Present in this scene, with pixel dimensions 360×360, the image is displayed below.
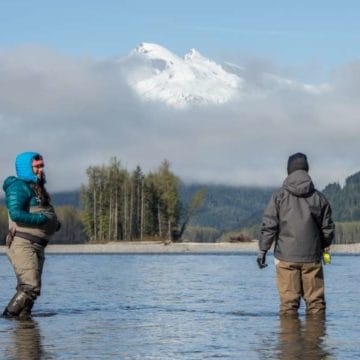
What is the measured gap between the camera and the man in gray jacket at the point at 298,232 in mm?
15352

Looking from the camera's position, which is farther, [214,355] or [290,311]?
[290,311]

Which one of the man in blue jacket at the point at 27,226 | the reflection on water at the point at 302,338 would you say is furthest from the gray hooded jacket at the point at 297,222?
the man in blue jacket at the point at 27,226

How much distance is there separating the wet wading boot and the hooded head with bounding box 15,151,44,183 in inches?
62.5

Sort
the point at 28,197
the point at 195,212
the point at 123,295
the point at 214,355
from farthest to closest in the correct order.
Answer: the point at 195,212, the point at 123,295, the point at 28,197, the point at 214,355

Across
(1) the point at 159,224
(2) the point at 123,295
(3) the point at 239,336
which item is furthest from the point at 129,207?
Answer: (3) the point at 239,336

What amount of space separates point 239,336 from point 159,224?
436 feet

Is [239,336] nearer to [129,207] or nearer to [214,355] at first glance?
[214,355]

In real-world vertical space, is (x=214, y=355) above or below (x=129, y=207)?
below

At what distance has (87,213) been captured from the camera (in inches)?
5930

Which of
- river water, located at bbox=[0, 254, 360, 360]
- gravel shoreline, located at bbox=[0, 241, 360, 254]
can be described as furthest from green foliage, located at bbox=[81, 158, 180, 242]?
river water, located at bbox=[0, 254, 360, 360]

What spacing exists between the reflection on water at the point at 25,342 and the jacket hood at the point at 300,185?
388 cm

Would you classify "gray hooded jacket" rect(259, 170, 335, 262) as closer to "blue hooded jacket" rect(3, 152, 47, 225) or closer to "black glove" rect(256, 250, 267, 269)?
"black glove" rect(256, 250, 267, 269)

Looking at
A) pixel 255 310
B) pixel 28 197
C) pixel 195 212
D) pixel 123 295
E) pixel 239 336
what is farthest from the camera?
pixel 195 212

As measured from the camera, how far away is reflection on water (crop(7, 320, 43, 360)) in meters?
11.2
